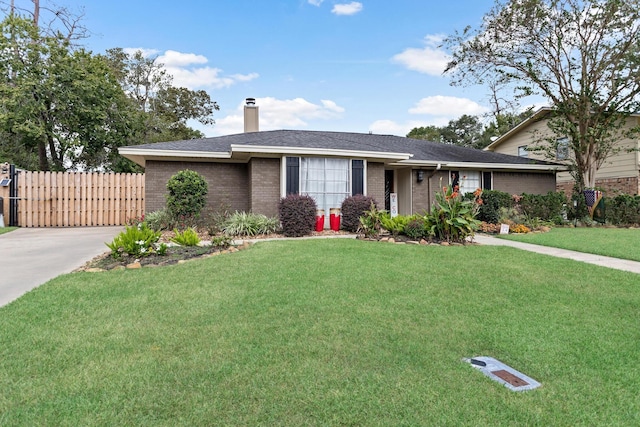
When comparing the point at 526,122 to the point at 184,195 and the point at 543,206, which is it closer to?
the point at 543,206

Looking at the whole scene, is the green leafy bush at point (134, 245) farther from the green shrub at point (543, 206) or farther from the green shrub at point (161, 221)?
the green shrub at point (543, 206)

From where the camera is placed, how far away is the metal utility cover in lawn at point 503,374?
236 cm

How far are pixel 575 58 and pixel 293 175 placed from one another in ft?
40.6

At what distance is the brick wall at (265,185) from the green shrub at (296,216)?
4.20ft

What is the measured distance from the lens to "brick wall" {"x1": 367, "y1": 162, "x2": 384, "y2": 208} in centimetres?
1226

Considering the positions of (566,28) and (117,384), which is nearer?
(117,384)

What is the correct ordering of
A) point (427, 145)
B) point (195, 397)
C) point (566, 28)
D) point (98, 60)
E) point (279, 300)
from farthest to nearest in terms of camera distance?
point (98, 60), point (427, 145), point (566, 28), point (279, 300), point (195, 397)

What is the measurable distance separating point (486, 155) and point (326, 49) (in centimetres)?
805

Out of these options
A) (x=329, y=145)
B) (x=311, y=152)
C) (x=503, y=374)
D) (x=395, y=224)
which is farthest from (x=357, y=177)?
(x=503, y=374)

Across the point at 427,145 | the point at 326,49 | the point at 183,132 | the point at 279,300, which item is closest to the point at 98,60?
the point at 183,132

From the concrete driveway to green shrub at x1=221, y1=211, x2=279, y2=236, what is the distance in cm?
301

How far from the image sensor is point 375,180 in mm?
12414

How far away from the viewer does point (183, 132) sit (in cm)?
2777

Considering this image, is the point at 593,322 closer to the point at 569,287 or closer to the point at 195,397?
the point at 569,287
